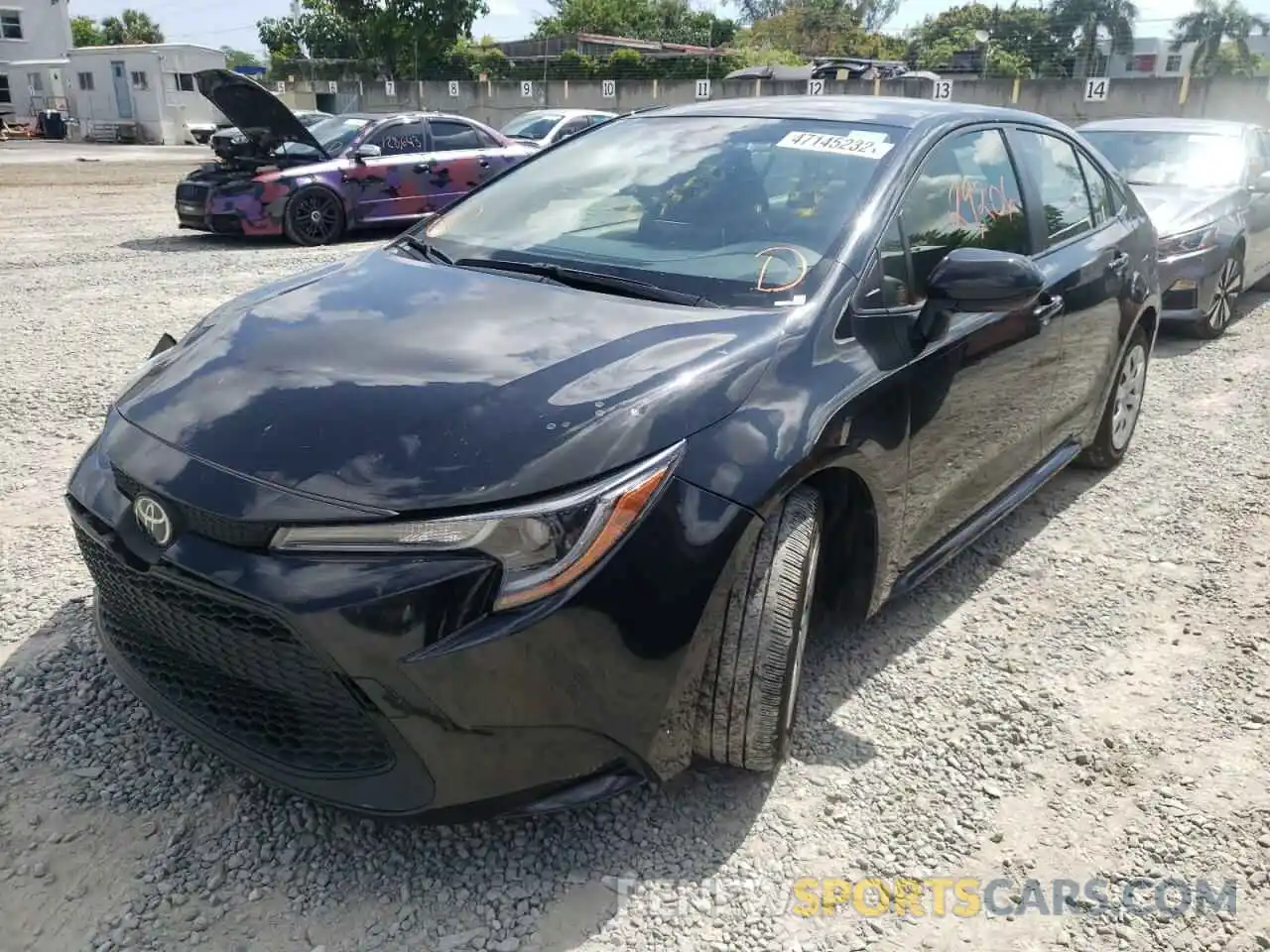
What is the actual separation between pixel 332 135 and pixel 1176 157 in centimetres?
895

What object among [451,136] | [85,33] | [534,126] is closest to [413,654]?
[451,136]

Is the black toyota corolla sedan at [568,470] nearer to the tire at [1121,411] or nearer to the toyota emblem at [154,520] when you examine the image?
the toyota emblem at [154,520]

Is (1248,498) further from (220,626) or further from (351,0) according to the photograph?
(351,0)

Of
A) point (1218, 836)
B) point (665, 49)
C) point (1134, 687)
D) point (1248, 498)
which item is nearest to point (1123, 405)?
A: point (1248, 498)

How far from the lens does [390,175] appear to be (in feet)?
38.4

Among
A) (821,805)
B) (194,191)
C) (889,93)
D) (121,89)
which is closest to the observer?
(821,805)

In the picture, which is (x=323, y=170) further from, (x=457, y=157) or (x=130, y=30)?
(x=130, y=30)

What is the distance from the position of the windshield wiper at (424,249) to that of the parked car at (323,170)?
25.4 ft

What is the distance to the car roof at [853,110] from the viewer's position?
10.7ft

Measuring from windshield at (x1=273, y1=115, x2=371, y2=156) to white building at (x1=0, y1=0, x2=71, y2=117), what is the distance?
3616 cm

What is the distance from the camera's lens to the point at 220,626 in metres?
2.03

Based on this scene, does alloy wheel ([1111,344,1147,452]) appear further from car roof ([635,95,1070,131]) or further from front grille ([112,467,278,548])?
front grille ([112,467,278,548])

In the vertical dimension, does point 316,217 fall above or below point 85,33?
below

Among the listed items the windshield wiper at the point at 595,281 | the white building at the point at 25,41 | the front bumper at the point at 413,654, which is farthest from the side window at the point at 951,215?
the white building at the point at 25,41
